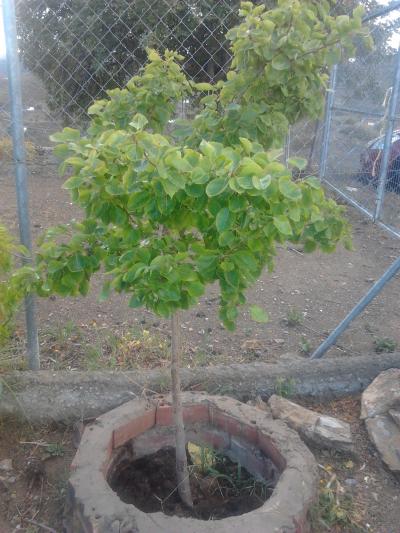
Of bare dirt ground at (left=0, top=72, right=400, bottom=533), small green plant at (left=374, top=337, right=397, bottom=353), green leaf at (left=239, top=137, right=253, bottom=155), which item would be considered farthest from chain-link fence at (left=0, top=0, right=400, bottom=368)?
Result: green leaf at (left=239, top=137, right=253, bottom=155)

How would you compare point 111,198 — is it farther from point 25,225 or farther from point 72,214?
point 72,214

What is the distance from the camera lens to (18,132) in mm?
2709

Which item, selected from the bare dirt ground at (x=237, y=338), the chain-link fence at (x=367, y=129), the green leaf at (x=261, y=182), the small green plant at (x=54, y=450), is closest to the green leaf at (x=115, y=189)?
the green leaf at (x=261, y=182)

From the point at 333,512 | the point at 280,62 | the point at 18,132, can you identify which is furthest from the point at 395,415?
the point at 18,132

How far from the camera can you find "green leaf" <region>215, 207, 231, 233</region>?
1.49 metres

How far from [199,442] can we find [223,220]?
1514 mm

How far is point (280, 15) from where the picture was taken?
6.24 feet

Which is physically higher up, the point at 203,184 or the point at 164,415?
the point at 203,184

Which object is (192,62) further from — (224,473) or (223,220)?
(223,220)

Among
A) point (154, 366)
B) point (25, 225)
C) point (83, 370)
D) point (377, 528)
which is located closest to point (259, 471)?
point (377, 528)

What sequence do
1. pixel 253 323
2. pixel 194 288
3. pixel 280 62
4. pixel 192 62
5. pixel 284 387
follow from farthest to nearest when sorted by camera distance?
pixel 192 62
pixel 253 323
pixel 284 387
pixel 280 62
pixel 194 288

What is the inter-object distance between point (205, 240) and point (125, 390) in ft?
4.86

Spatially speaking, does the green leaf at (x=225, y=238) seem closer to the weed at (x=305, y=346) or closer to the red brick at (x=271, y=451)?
the red brick at (x=271, y=451)

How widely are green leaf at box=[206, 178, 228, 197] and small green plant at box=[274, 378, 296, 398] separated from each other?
196cm
